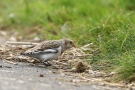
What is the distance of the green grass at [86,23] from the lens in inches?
291

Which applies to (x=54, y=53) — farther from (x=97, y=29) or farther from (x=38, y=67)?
(x=97, y=29)

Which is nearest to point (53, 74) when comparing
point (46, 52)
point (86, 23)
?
point (46, 52)

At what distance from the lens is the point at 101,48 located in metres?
7.65

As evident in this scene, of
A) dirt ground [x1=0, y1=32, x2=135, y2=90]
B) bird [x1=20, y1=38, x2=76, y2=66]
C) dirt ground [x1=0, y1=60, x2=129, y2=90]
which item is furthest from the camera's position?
bird [x1=20, y1=38, x2=76, y2=66]

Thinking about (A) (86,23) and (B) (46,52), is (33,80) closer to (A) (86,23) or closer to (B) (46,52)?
(B) (46,52)

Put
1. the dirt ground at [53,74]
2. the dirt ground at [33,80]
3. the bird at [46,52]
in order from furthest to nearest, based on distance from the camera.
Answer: the bird at [46,52], the dirt ground at [53,74], the dirt ground at [33,80]

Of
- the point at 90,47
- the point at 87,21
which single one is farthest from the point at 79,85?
the point at 87,21

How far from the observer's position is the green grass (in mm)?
7379

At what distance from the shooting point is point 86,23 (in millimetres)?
9250

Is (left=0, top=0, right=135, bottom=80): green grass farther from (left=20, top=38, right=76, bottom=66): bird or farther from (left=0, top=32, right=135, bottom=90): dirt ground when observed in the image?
(left=20, top=38, right=76, bottom=66): bird

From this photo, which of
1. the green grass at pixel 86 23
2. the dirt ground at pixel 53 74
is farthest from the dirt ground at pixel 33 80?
the green grass at pixel 86 23

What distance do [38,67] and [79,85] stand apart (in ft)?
4.80

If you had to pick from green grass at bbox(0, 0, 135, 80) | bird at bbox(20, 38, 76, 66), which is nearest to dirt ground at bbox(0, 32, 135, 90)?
bird at bbox(20, 38, 76, 66)

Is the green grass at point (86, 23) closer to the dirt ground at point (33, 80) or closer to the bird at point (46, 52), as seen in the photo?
the bird at point (46, 52)
